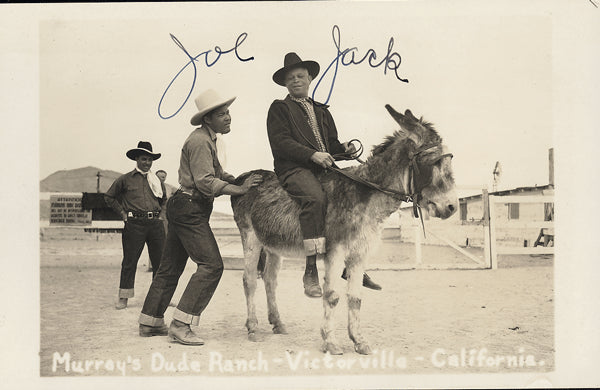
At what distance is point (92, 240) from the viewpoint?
8234 millimetres

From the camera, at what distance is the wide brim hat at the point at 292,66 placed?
16.9 feet

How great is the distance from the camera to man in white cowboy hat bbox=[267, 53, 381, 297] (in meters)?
4.69

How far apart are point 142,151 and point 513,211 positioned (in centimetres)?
591

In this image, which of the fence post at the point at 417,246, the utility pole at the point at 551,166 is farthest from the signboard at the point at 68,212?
the utility pole at the point at 551,166

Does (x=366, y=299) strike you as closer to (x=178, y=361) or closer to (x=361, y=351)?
(x=361, y=351)

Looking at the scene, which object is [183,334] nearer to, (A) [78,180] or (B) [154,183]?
(B) [154,183]

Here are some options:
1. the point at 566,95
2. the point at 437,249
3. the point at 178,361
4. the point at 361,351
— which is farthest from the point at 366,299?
the point at 437,249

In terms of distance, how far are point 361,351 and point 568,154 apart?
119 inches

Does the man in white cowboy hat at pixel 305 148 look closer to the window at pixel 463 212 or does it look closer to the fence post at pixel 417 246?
the fence post at pixel 417 246

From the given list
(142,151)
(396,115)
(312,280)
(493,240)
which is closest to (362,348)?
(312,280)

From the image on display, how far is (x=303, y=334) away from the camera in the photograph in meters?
5.31

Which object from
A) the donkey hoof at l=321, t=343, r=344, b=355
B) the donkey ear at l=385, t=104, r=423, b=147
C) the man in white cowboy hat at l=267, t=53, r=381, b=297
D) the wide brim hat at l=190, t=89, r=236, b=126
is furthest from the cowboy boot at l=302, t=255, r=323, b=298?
the wide brim hat at l=190, t=89, r=236, b=126
